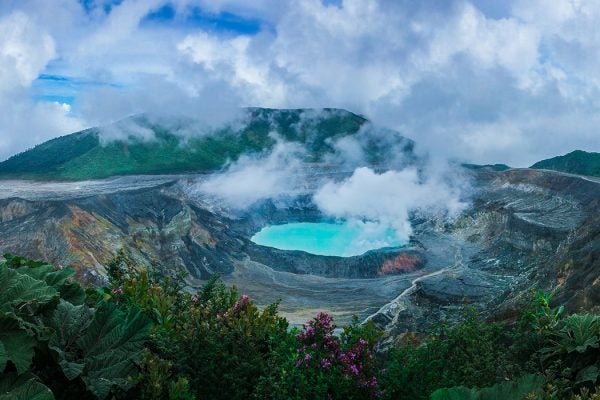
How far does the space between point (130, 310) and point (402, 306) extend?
4905 cm

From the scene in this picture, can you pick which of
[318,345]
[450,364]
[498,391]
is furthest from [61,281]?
[498,391]

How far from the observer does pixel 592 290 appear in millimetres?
26844

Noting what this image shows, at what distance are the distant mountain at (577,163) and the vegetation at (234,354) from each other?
10711 centimetres

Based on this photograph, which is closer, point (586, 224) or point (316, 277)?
point (586, 224)

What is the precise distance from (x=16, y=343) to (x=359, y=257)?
259 ft

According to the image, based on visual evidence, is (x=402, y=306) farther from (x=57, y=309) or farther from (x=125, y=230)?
(x=57, y=309)

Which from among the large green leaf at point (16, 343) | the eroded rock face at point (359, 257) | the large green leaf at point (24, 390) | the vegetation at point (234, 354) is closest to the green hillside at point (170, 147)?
the eroded rock face at point (359, 257)

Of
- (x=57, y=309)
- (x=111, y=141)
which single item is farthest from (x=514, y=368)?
(x=111, y=141)

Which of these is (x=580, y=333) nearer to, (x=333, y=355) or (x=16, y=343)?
(x=333, y=355)

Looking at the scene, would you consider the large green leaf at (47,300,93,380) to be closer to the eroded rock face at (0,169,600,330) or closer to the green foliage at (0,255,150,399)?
the green foliage at (0,255,150,399)

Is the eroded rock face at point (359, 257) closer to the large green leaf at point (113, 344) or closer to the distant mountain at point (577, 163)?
the distant mountain at point (577, 163)

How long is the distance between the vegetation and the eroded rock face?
29043 millimetres

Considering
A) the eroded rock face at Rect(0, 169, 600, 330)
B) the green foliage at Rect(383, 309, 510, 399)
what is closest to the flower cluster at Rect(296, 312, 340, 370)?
the green foliage at Rect(383, 309, 510, 399)

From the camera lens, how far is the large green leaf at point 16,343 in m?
6.70
